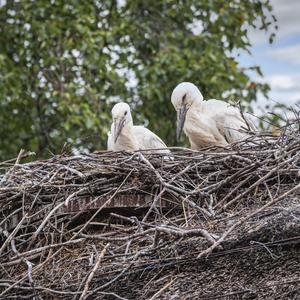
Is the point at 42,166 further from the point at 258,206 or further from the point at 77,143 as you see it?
the point at 77,143

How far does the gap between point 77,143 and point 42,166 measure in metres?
6.61

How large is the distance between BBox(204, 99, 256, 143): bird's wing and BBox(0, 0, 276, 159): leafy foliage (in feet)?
16.2

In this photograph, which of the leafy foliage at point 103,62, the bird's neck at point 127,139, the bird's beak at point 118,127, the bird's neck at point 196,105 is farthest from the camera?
the leafy foliage at point 103,62

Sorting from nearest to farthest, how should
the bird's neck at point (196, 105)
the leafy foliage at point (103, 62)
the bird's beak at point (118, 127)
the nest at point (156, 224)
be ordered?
the nest at point (156, 224) → the bird's beak at point (118, 127) → the bird's neck at point (196, 105) → the leafy foliage at point (103, 62)

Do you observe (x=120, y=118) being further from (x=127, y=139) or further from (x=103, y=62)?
(x=103, y=62)

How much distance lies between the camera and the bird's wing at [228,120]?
9820 mm

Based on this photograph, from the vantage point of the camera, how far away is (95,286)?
7164 millimetres

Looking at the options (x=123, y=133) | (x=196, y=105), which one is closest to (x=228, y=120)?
(x=196, y=105)

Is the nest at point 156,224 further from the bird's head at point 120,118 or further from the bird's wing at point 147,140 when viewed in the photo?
the bird's wing at point 147,140

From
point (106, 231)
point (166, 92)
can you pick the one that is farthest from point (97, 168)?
point (166, 92)

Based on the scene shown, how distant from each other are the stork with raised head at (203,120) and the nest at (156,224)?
4.69 feet

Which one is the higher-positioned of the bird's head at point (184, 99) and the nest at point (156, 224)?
the bird's head at point (184, 99)

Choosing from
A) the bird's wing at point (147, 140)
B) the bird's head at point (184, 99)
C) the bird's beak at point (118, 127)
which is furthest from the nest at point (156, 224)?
the bird's wing at point (147, 140)

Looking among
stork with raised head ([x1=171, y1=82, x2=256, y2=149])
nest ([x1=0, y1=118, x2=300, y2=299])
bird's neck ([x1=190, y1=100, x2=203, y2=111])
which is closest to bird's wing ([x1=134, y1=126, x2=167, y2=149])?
stork with raised head ([x1=171, y1=82, x2=256, y2=149])
